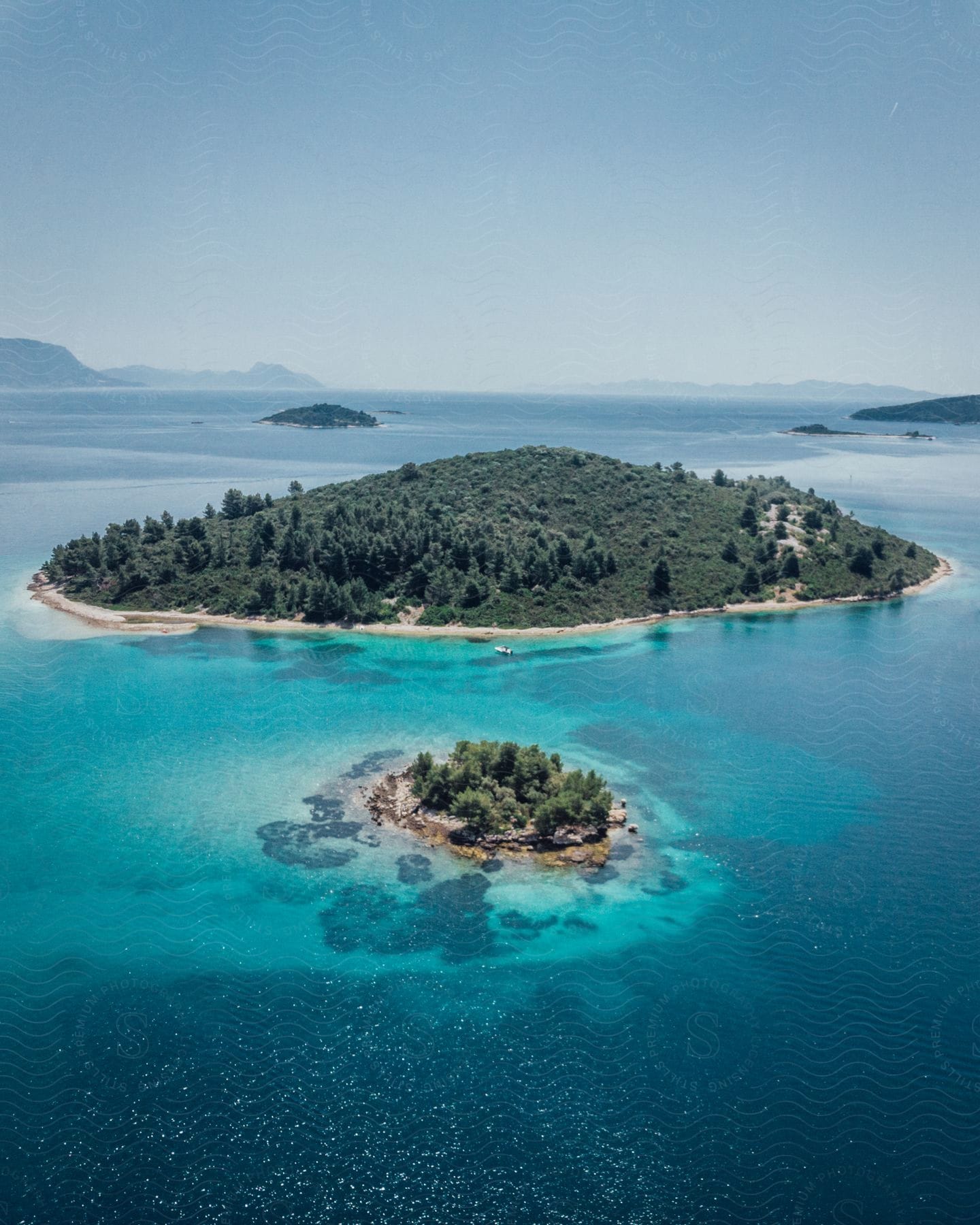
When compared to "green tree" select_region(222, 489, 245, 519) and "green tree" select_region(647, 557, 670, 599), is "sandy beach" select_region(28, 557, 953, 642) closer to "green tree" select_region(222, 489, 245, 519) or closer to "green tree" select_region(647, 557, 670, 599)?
"green tree" select_region(647, 557, 670, 599)

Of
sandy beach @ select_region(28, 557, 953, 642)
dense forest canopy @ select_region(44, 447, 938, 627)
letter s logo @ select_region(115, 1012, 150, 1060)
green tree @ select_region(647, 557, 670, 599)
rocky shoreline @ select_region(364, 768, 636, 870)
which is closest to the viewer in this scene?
letter s logo @ select_region(115, 1012, 150, 1060)

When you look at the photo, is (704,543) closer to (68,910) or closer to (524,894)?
(524,894)

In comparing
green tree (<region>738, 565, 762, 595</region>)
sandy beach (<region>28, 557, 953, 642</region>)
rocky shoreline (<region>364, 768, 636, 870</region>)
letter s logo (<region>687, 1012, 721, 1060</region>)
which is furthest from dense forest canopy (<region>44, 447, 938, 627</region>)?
letter s logo (<region>687, 1012, 721, 1060</region>)

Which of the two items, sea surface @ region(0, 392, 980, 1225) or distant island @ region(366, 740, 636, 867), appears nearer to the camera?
sea surface @ region(0, 392, 980, 1225)

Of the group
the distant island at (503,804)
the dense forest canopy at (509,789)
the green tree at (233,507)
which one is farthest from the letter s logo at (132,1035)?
the green tree at (233,507)

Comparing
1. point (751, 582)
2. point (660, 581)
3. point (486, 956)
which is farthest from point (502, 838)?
point (751, 582)

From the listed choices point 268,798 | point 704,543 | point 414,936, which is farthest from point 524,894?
point 704,543
